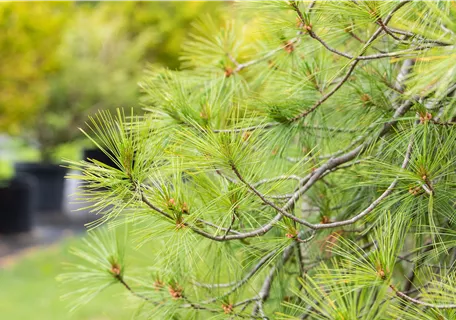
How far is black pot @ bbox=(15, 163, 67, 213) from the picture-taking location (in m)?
8.29

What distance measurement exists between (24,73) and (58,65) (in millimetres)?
638

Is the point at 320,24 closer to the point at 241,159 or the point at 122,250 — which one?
the point at 241,159

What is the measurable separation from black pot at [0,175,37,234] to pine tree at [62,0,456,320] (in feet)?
18.2

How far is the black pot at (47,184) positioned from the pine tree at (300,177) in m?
6.86

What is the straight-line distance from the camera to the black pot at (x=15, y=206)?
685 cm

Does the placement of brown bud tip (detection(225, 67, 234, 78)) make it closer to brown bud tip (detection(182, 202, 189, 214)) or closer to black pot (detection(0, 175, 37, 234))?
brown bud tip (detection(182, 202, 189, 214))

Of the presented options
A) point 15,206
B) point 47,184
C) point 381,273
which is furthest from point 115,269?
point 47,184

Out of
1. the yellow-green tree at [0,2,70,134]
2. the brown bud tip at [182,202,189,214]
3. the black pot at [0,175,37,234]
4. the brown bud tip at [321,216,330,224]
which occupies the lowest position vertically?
the black pot at [0,175,37,234]

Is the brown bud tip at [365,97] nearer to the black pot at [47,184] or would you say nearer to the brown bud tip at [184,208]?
the brown bud tip at [184,208]

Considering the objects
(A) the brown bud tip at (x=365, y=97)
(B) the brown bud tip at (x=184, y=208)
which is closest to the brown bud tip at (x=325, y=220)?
(A) the brown bud tip at (x=365, y=97)

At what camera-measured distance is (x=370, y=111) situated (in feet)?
4.67

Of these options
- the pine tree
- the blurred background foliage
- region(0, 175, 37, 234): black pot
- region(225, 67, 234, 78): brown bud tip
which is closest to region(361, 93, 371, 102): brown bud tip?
the pine tree

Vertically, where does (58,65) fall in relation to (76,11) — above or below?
below

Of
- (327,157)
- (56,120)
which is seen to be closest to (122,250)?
(327,157)
